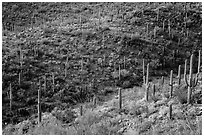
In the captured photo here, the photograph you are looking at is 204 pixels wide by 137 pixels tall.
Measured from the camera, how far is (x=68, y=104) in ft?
37.8

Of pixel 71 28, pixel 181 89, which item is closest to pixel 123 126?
pixel 181 89

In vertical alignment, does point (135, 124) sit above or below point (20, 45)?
below

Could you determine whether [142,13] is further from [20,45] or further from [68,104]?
[68,104]

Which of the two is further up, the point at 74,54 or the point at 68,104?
the point at 74,54

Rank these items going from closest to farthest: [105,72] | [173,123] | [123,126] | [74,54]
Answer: [173,123]
[123,126]
[105,72]
[74,54]

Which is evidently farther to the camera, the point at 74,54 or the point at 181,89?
the point at 74,54

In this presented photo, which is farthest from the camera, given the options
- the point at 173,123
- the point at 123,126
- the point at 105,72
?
the point at 105,72

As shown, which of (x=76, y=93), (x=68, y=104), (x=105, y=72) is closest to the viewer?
(x=68, y=104)

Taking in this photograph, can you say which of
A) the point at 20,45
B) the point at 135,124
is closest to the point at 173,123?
the point at 135,124

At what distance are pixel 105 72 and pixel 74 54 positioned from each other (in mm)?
2764

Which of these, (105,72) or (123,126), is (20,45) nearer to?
(105,72)

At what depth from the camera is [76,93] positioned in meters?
12.5

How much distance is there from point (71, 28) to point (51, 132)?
13.8 meters

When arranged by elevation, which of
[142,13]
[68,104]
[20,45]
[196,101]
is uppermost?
[142,13]
